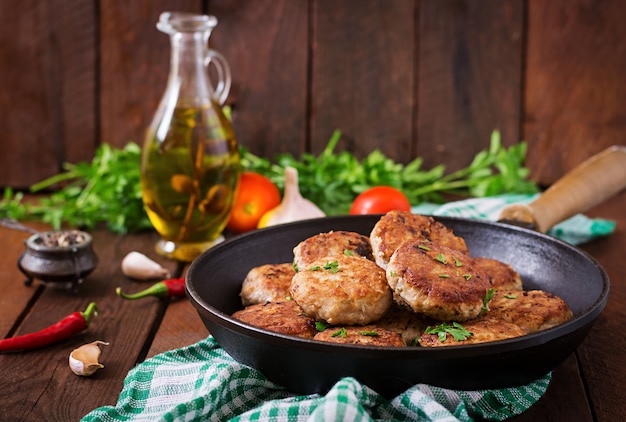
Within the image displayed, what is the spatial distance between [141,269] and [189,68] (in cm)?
67

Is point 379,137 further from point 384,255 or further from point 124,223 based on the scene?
point 384,255

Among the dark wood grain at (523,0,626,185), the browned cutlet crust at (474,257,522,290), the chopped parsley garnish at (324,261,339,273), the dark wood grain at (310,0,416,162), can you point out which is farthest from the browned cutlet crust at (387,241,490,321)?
the dark wood grain at (523,0,626,185)

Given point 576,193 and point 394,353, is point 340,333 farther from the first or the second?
point 576,193

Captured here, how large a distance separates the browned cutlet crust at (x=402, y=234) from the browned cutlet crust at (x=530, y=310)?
0.54 feet

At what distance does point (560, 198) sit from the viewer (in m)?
2.36

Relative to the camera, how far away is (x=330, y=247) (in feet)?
5.84

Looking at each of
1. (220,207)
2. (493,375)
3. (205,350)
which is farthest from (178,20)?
(493,375)

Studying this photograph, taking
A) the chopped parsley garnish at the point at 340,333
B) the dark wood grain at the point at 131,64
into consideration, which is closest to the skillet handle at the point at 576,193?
the chopped parsley garnish at the point at 340,333

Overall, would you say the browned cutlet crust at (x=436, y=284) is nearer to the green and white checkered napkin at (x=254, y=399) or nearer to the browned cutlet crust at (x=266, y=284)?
the green and white checkered napkin at (x=254, y=399)

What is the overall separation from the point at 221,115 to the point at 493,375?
147 cm

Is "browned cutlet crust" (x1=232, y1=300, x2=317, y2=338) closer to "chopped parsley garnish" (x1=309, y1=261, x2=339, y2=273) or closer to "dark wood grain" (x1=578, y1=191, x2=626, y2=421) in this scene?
"chopped parsley garnish" (x1=309, y1=261, x2=339, y2=273)

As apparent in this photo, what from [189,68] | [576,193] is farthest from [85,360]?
[576,193]

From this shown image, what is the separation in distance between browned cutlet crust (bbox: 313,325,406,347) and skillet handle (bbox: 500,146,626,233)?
0.90 metres

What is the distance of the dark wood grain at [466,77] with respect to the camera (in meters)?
3.53
